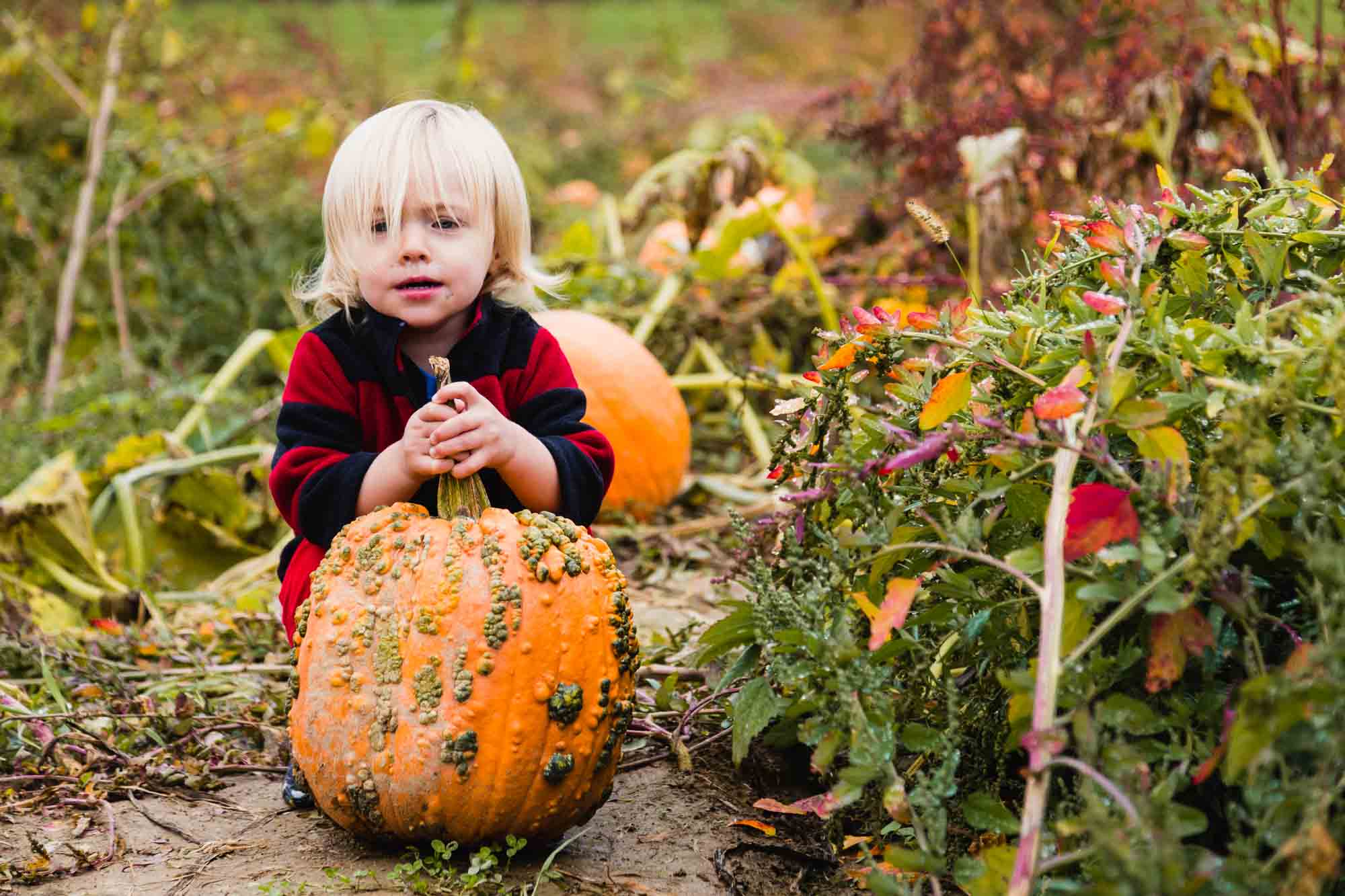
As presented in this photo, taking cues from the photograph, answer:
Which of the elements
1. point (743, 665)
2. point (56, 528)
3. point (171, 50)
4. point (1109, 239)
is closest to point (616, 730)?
point (743, 665)

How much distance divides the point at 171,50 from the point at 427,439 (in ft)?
14.5

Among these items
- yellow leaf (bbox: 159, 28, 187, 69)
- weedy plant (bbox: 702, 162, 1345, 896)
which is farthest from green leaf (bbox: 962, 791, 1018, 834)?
yellow leaf (bbox: 159, 28, 187, 69)

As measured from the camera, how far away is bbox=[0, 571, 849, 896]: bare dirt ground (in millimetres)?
1903

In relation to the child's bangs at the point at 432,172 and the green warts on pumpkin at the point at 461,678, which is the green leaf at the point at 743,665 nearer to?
the green warts on pumpkin at the point at 461,678

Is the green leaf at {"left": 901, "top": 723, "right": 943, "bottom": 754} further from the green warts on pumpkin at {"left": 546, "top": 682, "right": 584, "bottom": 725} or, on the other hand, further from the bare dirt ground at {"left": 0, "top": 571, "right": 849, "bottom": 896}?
the green warts on pumpkin at {"left": 546, "top": 682, "right": 584, "bottom": 725}

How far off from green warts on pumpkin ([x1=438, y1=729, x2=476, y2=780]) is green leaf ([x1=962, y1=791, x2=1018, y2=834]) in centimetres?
70

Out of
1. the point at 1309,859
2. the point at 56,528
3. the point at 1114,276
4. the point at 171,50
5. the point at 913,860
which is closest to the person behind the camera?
the point at 1309,859

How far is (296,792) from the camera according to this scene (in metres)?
2.20

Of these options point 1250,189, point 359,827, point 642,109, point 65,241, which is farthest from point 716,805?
point 642,109

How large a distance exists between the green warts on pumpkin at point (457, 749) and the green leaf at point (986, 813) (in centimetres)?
70

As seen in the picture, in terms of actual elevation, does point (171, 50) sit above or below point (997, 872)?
above

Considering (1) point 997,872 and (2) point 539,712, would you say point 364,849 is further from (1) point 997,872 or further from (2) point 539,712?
(1) point 997,872

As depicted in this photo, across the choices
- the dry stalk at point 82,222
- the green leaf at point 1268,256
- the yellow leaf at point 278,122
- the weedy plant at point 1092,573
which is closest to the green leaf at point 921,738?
the weedy plant at point 1092,573

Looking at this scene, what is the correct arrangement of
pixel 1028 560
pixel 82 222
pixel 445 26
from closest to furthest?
pixel 1028 560, pixel 82 222, pixel 445 26
